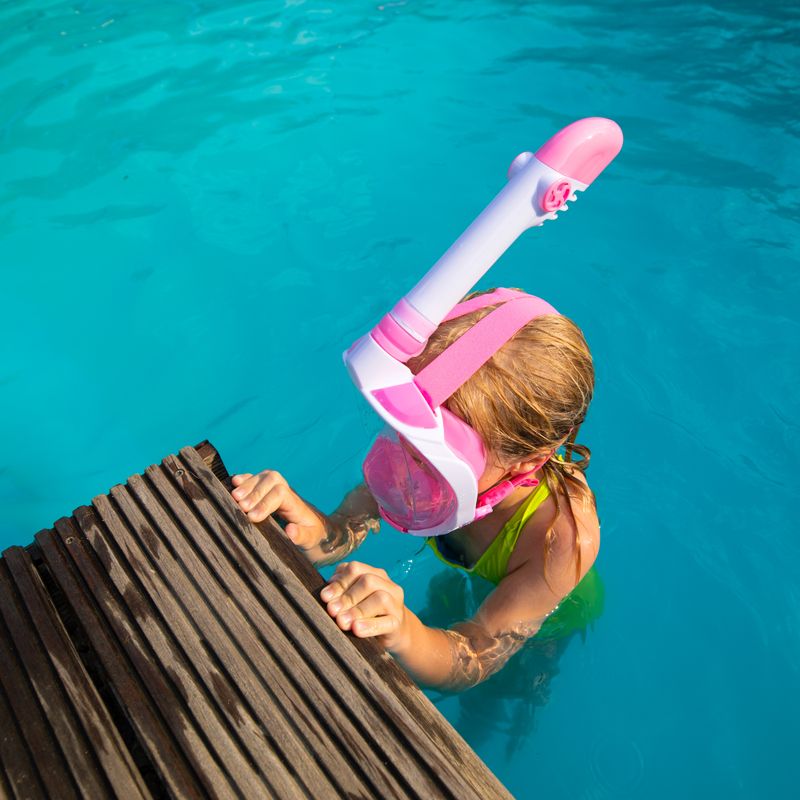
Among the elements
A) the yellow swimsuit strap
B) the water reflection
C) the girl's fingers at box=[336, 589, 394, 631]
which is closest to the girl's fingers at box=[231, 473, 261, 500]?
the girl's fingers at box=[336, 589, 394, 631]

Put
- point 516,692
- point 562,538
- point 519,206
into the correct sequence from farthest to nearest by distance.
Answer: point 516,692 → point 562,538 → point 519,206

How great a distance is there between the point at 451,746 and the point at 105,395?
3.49 metres

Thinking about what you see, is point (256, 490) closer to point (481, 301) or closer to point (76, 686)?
point (76, 686)

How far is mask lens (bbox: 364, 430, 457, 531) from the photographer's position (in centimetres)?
200

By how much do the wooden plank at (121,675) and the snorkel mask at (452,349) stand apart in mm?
791

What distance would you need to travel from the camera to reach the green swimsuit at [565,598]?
2510 millimetres

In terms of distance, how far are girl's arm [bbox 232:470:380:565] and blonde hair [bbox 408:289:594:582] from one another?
59cm

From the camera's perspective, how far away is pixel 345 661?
5.74 ft

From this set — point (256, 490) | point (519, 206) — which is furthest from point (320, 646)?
point (519, 206)

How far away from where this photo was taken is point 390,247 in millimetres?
5328

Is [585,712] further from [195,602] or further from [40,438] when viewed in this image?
[40,438]

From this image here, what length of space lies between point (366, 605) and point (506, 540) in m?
0.81

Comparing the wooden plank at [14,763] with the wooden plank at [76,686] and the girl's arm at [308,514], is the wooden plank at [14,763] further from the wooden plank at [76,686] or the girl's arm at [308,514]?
the girl's arm at [308,514]

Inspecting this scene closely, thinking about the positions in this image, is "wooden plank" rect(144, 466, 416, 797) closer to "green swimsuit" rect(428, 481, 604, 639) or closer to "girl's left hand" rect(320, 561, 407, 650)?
"girl's left hand" rect(320, 561, 407, 650)
